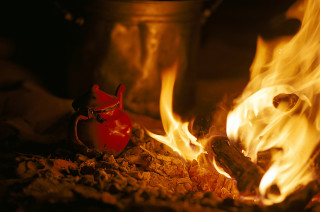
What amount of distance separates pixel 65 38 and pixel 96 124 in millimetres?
1722

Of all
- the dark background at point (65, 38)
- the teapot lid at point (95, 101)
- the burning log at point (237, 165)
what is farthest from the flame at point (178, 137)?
the dark background at point (65, 38)

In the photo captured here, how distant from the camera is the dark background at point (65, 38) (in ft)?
14.1

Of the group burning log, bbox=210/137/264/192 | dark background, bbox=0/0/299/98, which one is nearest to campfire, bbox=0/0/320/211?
burning log, bbox=210/137/264/192

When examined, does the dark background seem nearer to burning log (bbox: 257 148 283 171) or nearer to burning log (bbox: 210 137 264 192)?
burning log (bbox: 210 137 264 192)

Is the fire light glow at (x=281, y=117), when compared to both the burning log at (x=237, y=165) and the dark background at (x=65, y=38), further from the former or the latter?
the dark background at (x=65, y=38)

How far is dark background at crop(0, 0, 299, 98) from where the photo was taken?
14.1ft

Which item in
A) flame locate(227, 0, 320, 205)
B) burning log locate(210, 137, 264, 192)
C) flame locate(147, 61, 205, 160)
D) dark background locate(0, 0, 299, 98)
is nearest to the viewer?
burning log locate(210, 137, 264, 192)

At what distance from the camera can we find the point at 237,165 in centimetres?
260

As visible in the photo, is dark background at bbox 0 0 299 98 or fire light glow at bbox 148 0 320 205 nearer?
fire light glow at bbox 148 0 320 205

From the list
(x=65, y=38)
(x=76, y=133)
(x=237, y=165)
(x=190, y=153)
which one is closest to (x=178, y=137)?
(x=190, y=153)

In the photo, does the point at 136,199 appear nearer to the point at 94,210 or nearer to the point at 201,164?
the point at 94,210

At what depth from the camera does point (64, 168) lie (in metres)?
2.67

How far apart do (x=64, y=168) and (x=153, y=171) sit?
61cm

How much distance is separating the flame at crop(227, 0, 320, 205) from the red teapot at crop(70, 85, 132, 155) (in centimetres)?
85
